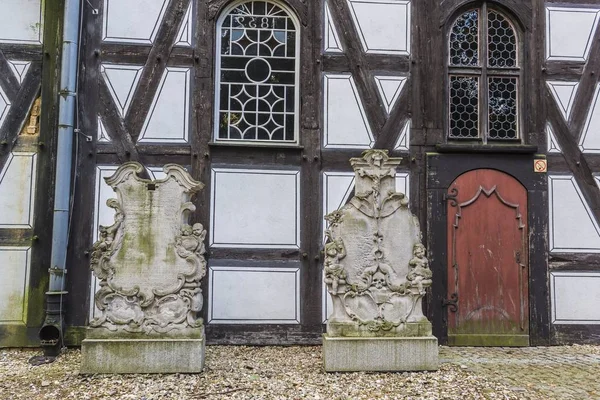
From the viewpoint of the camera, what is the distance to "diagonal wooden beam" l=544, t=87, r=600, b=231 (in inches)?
288

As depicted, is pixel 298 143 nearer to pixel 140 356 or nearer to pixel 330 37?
pixel 330 37

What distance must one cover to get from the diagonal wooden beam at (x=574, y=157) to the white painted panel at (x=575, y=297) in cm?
85

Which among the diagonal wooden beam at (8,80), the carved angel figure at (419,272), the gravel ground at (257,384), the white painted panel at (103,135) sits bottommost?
the gravel ground at (257,384)

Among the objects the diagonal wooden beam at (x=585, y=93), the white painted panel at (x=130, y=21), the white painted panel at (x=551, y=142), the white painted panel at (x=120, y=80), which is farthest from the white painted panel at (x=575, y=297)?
the white painted panel at (x=130, y=21)

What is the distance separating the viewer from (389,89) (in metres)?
7.29

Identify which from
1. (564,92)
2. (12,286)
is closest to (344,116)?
(564,92)

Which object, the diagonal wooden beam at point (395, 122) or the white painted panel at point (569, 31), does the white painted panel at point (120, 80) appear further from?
the white painted panel at point (569, 31)

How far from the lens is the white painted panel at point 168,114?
277 inches

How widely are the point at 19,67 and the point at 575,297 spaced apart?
→ 824cm

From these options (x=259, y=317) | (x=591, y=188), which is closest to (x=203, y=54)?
(x=259, y=317)

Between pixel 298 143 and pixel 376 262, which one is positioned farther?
pixel 298 143

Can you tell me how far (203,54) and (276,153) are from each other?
169 centimetres

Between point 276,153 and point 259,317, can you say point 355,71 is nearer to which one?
point 276,153

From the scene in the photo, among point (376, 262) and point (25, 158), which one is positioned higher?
point (25, 158)
